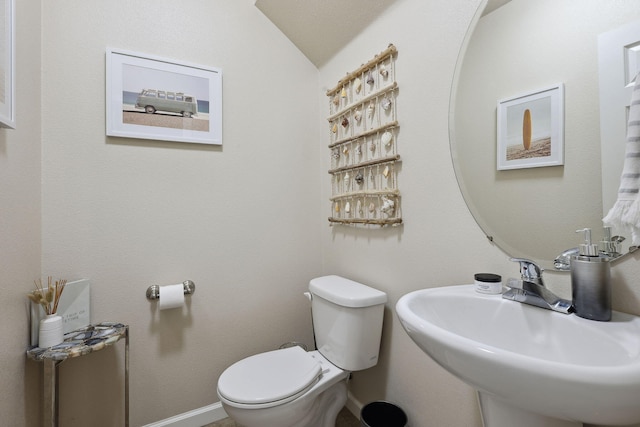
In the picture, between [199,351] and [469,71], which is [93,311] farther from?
[469,71]

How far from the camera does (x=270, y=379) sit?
125 cm

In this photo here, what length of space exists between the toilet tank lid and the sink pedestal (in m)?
0.56

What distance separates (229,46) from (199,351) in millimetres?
1688

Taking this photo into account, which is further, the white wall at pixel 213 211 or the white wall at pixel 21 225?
the white wall at pixel 213 211

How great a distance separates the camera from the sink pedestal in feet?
2.24

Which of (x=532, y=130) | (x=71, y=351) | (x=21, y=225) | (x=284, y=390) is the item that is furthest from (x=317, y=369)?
(x=21, y=225)

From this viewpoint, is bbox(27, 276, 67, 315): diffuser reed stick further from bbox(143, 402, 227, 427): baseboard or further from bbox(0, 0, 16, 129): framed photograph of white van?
bbox(143, 402, 227, 427): baseboard

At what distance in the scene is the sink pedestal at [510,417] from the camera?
2.24ft

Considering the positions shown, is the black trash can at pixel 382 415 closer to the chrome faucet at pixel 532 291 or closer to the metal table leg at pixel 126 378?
the chrome faucet at pixel 532 291

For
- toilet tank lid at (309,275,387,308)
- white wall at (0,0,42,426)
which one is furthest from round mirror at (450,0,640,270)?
white wall at (0,0,42,426)

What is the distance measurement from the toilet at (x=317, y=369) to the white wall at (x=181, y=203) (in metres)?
0.39

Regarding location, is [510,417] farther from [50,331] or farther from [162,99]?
[162,99]

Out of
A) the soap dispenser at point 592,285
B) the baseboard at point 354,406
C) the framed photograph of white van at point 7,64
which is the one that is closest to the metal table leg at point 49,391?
the framed photograph of white van at point 7,64

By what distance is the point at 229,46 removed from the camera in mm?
1700
